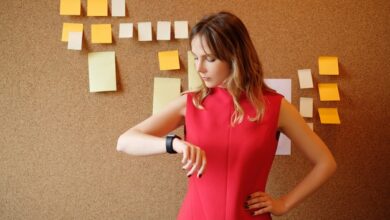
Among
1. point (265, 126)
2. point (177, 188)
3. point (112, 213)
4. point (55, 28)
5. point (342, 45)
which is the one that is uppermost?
point (55, 28)

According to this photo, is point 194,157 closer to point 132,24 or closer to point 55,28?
point 132,24

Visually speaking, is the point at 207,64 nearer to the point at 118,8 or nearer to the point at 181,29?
the point at 181,29

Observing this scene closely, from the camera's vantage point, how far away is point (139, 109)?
1.40 meters

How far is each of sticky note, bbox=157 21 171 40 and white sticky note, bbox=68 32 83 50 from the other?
327 mm

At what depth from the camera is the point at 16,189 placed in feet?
4.71

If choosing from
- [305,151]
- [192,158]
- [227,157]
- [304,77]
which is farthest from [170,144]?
[304,77]

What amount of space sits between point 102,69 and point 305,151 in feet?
A: 2.86

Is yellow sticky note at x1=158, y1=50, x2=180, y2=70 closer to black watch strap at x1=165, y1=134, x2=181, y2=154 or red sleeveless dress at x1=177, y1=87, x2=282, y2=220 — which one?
red sleeveless dress at x1=177, y1=87, x2=282, y2=220

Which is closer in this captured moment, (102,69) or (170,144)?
(170,144)

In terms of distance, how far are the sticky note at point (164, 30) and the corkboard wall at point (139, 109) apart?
1.1 inches

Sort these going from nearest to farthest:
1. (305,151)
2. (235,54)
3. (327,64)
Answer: (235,54)
(305,151)
(327,64)

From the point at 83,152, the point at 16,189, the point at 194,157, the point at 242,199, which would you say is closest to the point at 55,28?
the point at 83,152

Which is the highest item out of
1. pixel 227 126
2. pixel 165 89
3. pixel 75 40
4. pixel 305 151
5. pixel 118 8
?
pixel 118 8

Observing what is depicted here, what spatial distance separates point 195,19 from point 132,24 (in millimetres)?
265
